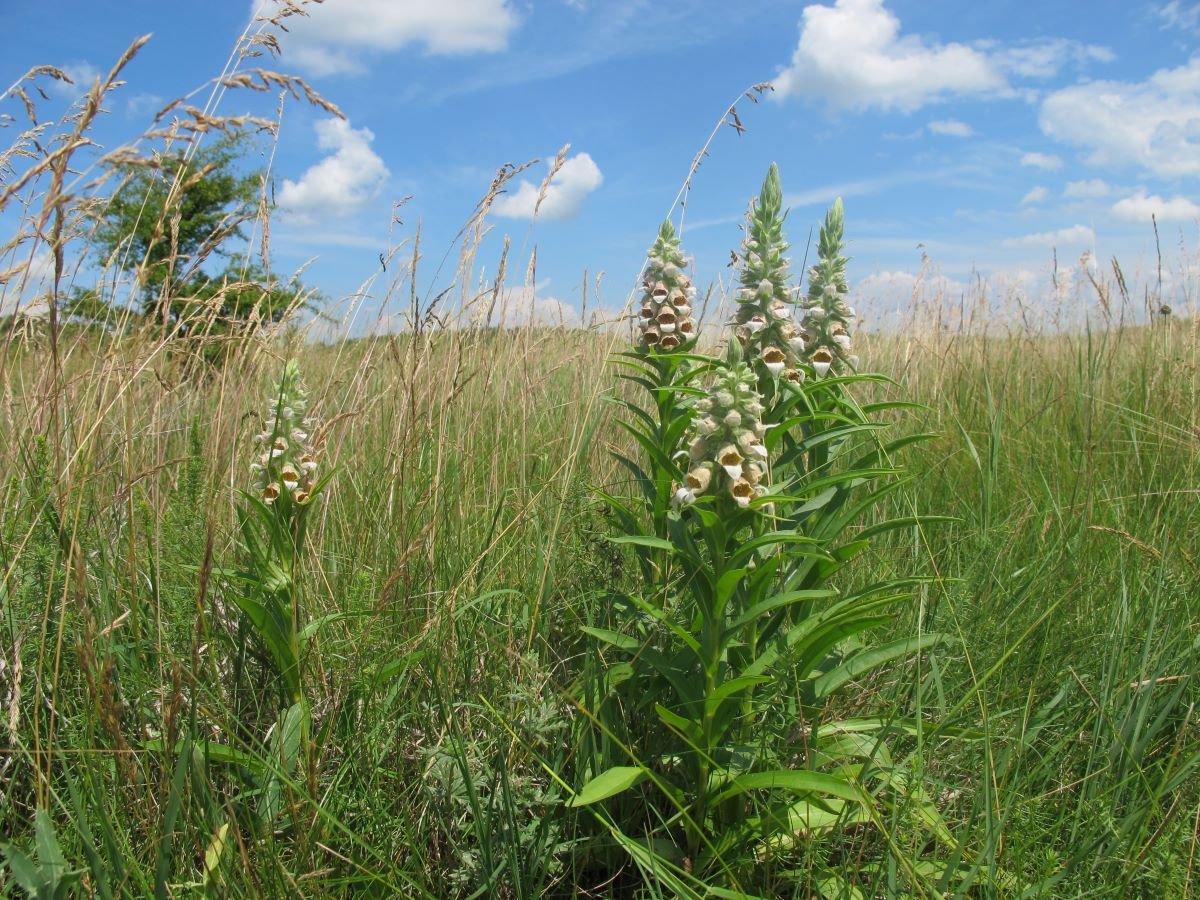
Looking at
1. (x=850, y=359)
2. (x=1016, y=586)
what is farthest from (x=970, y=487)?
(x=850, y=359)

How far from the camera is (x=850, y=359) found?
6.29 ft

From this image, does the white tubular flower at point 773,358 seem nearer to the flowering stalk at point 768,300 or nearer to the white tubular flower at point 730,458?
the flowering stalk at point 768,300

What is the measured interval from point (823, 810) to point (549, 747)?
0.59 m

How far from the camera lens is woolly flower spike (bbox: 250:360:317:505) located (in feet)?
5.79

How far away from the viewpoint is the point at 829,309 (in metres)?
1.90

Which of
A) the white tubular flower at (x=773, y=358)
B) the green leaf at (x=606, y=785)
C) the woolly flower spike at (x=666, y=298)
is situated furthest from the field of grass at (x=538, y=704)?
the woolly flower spike at (x=666, y=298)

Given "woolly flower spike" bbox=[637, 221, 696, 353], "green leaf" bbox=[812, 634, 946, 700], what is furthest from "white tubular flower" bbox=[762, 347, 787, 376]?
"green leaf" bbox=[812, 634, 946, 700]

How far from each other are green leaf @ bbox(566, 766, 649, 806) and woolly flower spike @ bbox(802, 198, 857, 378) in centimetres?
95

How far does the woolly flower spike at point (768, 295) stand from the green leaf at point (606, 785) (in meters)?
0.89

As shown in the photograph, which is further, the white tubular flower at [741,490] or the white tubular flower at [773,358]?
the white tubular flower at [773,358]

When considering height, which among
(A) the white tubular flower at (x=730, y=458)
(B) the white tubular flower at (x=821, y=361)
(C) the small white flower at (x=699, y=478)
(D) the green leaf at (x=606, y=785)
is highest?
(B) the white tubular flower at (x=821, y=361)

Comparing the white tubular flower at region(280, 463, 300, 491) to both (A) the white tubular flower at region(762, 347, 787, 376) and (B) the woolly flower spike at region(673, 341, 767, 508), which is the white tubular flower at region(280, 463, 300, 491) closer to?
(B) the woolly flower spike at region(673, 341, 767, 508)

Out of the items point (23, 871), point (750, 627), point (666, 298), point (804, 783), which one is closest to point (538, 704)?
point (750, 627)

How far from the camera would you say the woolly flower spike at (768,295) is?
1838 millimetres
